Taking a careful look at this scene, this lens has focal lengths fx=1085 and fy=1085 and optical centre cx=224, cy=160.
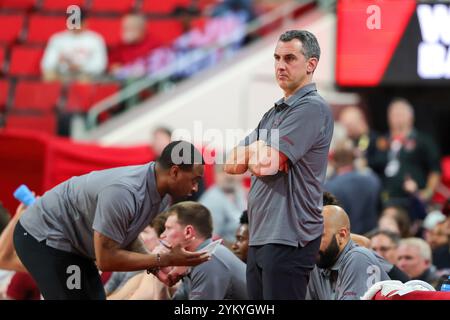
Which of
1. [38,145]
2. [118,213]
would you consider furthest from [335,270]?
[38,145]

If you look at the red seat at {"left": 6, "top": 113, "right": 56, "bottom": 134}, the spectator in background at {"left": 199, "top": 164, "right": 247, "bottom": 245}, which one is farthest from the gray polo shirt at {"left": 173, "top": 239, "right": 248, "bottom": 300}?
the red seat at {"left": 6, "top": 113, "right": 56, "bottom": 134}

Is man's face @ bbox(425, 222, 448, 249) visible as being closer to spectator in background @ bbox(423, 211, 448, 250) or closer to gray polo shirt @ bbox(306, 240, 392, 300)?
spectator in background @ bbox(423, 211, 448, 250)

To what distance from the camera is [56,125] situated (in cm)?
1210

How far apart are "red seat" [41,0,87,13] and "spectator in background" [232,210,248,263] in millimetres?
7935

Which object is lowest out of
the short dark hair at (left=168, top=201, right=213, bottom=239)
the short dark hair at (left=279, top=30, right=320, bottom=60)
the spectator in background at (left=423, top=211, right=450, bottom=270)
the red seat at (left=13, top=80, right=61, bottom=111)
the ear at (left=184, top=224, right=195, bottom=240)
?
the spectator in background at (left=423, top=211, right=450, bottom=270)

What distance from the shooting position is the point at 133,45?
13.0m

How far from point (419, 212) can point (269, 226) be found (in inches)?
209

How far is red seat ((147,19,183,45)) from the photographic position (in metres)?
13.5

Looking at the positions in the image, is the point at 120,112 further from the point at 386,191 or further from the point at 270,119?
the point at 270,119

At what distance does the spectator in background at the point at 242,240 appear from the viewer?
21.9 feet

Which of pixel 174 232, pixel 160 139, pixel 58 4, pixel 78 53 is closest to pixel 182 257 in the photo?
pixel 174 232

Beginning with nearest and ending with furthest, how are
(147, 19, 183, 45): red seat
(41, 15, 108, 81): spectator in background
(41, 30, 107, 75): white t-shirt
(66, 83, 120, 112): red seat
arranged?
(66, 83, 120, 112): red seat, (41, 15, 108, 81): spectator in background, (41, 30, 107, 75): white t-shirt, (147, 19, 183, 45): red seat

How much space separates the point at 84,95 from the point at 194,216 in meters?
6.18

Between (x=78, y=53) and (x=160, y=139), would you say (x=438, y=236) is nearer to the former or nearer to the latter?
(x=160, y=139)
